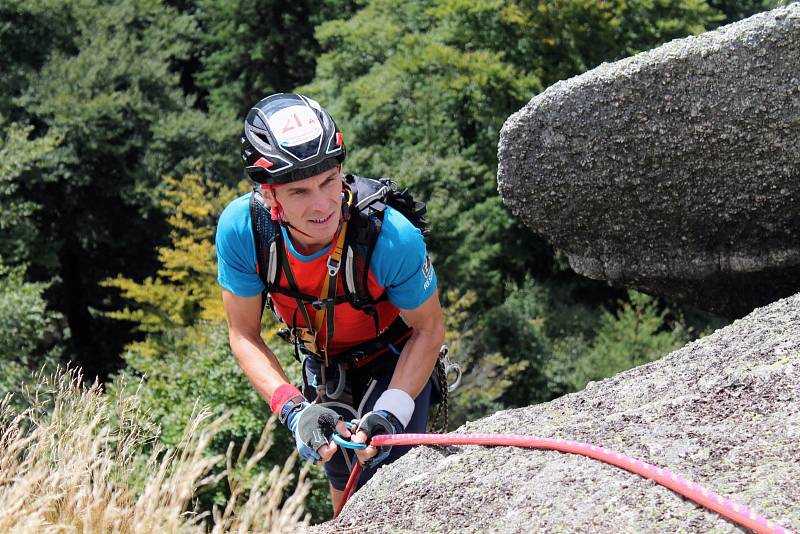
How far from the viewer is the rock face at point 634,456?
3023mm

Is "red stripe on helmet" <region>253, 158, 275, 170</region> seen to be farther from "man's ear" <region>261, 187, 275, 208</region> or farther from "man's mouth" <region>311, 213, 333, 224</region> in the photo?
"man's mouth" <region>311, 213, 333, 224</region>

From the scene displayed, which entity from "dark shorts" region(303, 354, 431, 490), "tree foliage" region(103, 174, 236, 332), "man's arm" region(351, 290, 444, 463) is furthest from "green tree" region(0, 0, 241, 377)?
"man's arm" region(351, 290, 444, 463)

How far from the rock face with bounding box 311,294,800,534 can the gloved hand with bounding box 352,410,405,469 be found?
239mm

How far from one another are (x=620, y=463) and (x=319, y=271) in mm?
1622

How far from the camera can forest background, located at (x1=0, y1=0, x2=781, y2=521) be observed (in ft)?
64.3

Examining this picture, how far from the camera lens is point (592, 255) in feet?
19.8

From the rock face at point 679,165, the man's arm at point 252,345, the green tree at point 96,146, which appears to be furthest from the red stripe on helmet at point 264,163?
the green tree at point 96,146

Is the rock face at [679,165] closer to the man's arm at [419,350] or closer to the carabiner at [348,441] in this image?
the man's arm at [419,350]

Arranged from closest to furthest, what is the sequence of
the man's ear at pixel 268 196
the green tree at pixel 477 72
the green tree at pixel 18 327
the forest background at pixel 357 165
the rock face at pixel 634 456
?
the rock face at pixel 634 456, the man's ear at pixel 268 196, the green tree at pixel 18 327, the forest background at pixel 357 165, the green tree at pixel 477 72

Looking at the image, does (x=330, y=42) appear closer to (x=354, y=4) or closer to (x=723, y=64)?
(x=354, y=4)

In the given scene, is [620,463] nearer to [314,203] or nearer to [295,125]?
[314,203]

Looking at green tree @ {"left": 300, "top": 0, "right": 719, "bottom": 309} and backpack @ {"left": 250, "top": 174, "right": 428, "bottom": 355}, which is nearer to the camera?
backpack @ {"left": 250, "top": 174, "right": 428, "bottom": 355}

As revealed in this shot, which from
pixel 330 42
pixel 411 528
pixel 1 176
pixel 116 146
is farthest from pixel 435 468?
pixel 330 42

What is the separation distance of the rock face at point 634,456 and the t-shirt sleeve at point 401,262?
0.64 metres
